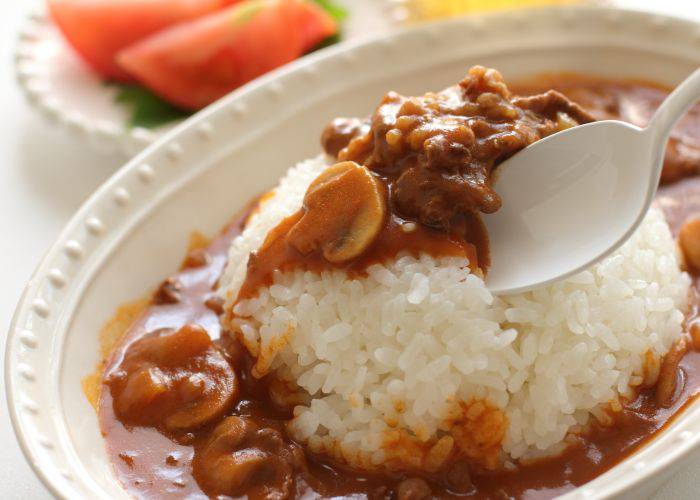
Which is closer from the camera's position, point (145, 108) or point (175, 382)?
point (175, 382)

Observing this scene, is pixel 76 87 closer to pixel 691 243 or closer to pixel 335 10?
pixel 335 10

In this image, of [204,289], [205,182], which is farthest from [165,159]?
[204,289]

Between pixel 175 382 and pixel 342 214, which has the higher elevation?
pixel 342 214

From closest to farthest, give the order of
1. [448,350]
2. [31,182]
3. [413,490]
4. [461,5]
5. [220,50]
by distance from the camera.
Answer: [413,490]
[448,350]
[31,182]
[461,5]
[220,50]

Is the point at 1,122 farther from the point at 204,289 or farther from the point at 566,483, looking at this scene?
the point at 566,483

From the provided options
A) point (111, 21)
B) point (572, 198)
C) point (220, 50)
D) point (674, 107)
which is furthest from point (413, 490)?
point (111, 21)

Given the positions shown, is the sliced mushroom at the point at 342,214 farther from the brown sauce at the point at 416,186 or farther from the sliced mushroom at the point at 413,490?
the sliced mushroom at the point at 413,490
